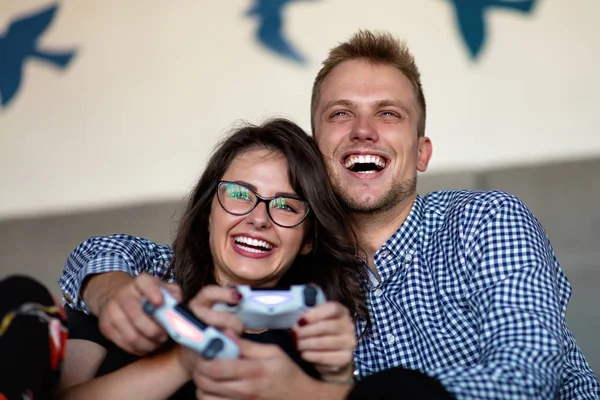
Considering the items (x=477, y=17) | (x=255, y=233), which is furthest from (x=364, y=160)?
(x=477, y=17)

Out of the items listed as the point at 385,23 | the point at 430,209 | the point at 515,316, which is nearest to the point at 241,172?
the point at 430,209

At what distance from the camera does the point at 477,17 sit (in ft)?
8.75

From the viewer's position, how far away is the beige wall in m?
2.63

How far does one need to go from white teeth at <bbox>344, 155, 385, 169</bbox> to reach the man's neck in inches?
4.1

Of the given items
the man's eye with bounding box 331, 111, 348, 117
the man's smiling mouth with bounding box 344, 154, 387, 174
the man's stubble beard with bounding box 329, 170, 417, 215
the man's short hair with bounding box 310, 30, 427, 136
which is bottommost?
the man's stubble beard with bounding box 329, 170, 417, 215

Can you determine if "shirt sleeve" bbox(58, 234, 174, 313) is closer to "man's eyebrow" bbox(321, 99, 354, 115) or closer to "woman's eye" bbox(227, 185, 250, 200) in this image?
"woman's eye" bbox(227, 185, 250, 200)

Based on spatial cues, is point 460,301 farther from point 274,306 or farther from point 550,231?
point 550,231


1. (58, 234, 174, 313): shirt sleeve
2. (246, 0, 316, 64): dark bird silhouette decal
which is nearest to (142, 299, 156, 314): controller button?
(58, 234, 174, 313): shirt sleeve

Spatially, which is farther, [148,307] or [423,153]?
[423,153]

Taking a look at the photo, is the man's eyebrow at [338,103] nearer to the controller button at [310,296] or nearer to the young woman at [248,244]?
the young woman at [248,244]

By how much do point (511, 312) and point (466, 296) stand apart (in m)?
0.19

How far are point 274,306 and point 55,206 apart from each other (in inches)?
85.2

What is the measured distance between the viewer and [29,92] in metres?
2.98

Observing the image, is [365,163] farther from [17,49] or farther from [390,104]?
[17,49]
